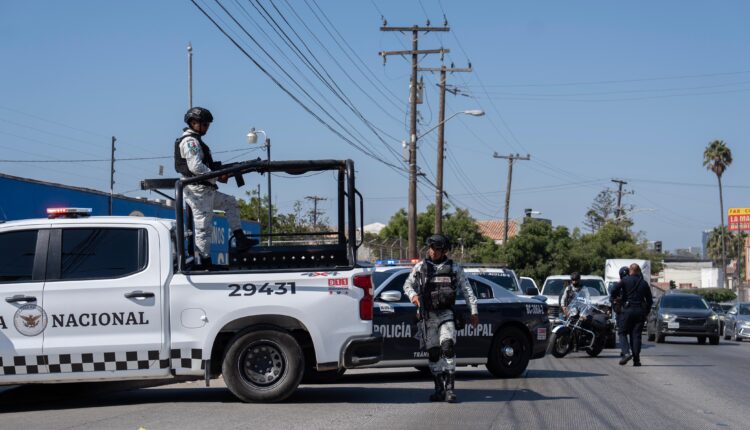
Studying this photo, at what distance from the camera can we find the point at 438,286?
10.8 metres

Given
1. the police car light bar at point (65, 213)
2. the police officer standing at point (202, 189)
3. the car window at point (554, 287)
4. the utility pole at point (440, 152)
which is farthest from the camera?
the utility pole at point (440, 152)

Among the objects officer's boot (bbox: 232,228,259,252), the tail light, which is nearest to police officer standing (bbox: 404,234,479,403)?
the tail light

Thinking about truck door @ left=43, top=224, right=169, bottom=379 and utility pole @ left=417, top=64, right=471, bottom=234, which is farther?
utility pole @ left=417, top=64, right=471, bottom=234

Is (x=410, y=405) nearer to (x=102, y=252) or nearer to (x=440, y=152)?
(x=102, y=252)

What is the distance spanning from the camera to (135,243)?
10.1m

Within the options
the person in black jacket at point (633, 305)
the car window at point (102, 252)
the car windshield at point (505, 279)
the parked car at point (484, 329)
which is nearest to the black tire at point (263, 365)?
the car window at point (102, 252)

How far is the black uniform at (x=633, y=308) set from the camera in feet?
56.8

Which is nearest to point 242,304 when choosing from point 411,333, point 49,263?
point 49,263

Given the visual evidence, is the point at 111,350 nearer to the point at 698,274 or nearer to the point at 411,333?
the point at 411,333

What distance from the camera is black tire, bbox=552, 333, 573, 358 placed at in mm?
18562

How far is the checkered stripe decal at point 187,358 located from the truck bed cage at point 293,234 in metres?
0.81

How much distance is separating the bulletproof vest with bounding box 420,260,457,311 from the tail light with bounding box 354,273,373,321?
2.80ft

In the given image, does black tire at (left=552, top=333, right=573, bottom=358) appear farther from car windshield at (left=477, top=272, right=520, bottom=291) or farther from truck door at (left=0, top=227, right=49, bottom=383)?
truck door at (left=0, top=227, right=49, bottom=383)

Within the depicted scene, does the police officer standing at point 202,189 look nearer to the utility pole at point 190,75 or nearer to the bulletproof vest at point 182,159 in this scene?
the bulletproof vest at point 182,159
